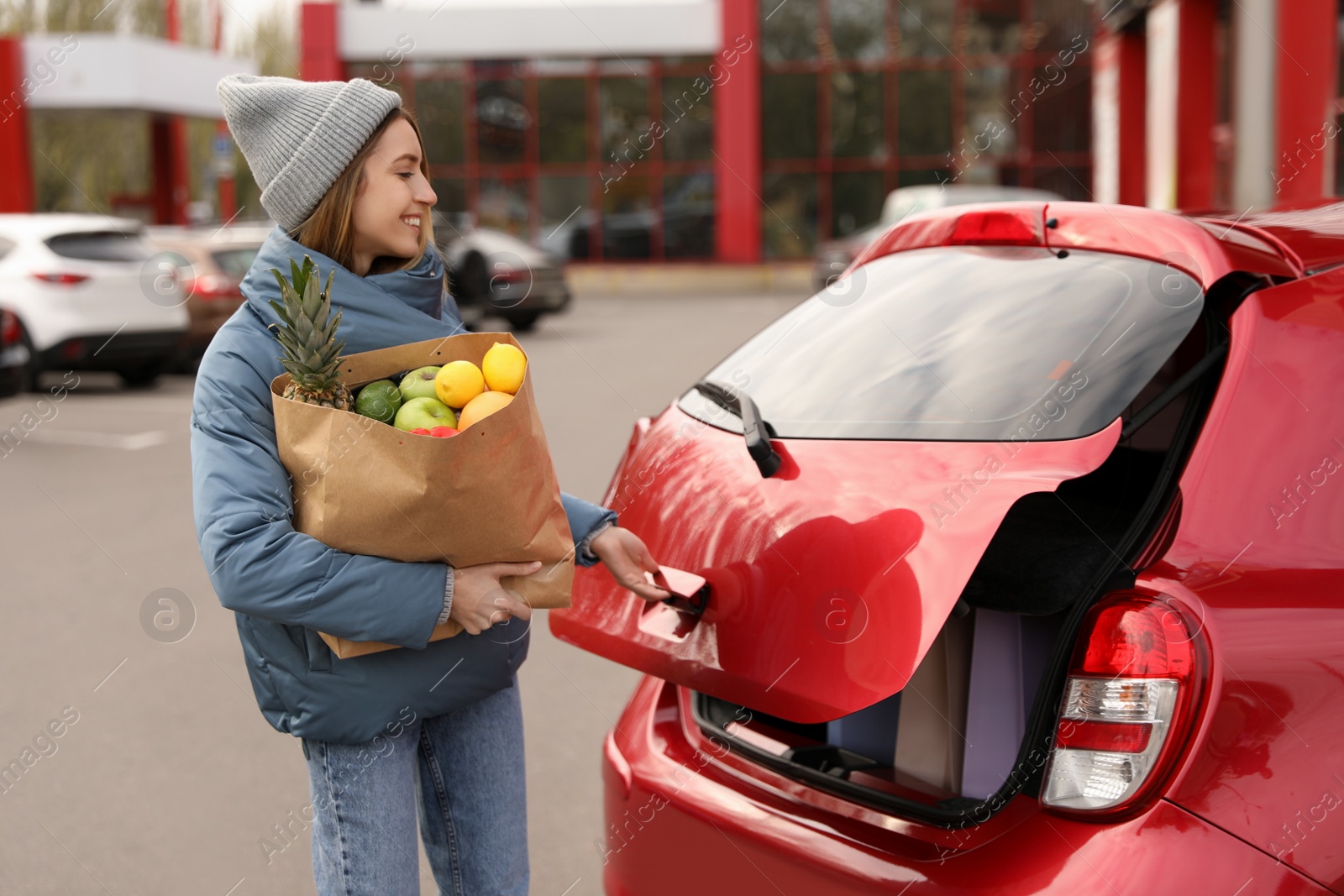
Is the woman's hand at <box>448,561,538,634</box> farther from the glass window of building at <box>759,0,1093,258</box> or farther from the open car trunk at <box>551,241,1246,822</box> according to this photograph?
the glass window of building at <box>759,0,1093,258</box>

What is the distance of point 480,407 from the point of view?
6.04ft

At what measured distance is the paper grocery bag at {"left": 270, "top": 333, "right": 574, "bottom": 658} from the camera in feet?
5.64

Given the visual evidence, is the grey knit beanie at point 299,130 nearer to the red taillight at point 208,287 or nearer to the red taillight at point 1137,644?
the red taillight at point 1137,644

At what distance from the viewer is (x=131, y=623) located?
550 cm

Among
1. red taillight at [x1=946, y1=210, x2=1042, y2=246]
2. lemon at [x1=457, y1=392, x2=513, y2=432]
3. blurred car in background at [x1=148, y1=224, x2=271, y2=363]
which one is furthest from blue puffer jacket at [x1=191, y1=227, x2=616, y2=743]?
blurred car in background at [x1=148, y1=224, x2=271, y2=363]

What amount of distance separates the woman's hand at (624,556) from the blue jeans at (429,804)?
0.33 metres

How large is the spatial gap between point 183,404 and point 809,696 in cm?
1179

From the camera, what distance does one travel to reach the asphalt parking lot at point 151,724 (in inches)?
134

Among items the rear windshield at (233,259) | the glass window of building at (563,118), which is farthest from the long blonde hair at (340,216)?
the glass window of building at (563,118)

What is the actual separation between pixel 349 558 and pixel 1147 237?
1526 mm

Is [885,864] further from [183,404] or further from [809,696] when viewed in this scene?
[183,404]

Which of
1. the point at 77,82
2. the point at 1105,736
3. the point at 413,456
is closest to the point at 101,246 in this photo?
the point at 413,456

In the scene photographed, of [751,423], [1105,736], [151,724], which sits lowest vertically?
[151,724]

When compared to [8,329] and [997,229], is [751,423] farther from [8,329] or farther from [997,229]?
[8,329]
